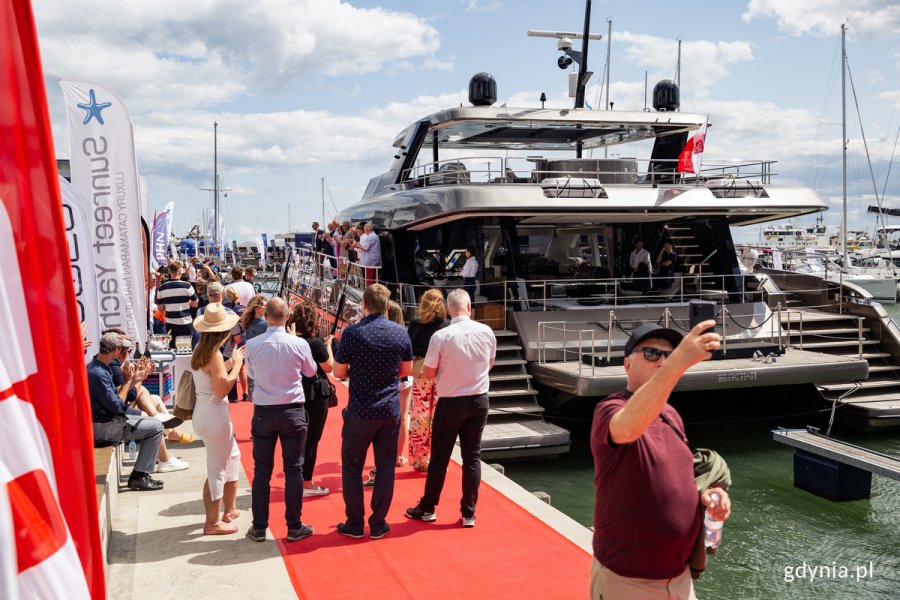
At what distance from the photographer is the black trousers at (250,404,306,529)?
Answer: 5.76 meters

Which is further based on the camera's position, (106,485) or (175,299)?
(175,299)

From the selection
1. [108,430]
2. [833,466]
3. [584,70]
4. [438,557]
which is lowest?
[833,466]

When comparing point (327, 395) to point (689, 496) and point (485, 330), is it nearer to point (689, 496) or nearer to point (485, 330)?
point (485, 330)

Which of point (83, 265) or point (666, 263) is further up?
point (83, 265)

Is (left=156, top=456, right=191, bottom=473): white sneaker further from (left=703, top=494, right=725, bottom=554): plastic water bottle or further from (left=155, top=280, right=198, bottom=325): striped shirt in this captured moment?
(left=703, top=494, right=725, bottom=554): plastic water bottle

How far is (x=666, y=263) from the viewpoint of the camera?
45.7 feet

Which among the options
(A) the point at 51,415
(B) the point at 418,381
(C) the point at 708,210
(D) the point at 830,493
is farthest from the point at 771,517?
(A) the point at 51,415

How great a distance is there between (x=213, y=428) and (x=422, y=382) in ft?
7.54

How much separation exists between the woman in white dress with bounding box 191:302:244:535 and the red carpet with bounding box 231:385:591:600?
388mm

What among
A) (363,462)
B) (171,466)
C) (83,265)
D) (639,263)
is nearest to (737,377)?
(639,263)

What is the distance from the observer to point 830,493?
27.7 ft

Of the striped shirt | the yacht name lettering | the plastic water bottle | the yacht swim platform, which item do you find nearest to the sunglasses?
the plastic water bottle

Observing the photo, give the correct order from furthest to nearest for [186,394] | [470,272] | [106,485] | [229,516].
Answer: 1. [470,272]
2. [229,516]
3. [186,394]
4. [106,485]

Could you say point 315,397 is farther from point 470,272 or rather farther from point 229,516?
point 470,272
